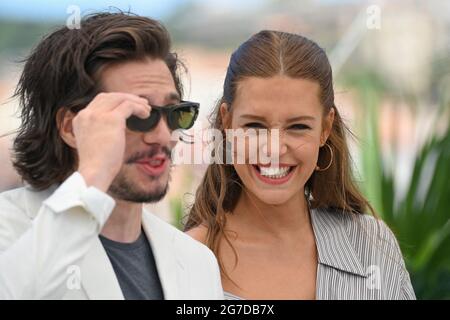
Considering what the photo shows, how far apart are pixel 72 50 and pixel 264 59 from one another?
2.69 ft

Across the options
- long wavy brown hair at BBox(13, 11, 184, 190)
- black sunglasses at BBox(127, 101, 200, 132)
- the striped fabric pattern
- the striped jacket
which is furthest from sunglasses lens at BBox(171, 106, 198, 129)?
the striped jacket

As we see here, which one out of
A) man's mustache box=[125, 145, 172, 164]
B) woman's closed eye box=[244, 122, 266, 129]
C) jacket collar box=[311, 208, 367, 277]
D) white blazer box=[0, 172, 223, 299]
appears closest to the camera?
white blazer box=[0, 172, 223, 299]

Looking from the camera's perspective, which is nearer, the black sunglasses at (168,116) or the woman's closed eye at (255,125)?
the black sunglasses at (168,116)

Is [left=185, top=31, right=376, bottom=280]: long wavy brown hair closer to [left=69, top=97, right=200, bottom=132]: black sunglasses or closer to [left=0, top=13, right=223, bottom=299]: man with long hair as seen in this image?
[left=0, top=13, right=223, bottom=299]: man with long hair

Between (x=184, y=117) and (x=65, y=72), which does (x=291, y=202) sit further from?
(x=65, y=72)

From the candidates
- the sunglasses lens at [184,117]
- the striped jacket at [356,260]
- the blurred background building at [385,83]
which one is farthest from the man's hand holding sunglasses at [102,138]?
the blurred background building at [385,83]

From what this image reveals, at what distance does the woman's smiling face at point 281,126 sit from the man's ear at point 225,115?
0.04m

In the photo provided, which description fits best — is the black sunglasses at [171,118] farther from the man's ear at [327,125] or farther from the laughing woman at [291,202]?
the man's ear at [327,125]

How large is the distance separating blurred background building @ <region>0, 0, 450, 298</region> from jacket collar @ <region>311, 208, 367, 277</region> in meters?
1.18

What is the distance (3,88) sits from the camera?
4297mm

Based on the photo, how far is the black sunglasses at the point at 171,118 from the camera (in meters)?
2.41

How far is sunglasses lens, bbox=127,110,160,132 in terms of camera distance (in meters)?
2.40


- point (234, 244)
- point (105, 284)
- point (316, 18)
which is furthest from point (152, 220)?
point (316, 18)

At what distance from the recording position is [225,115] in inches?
126
